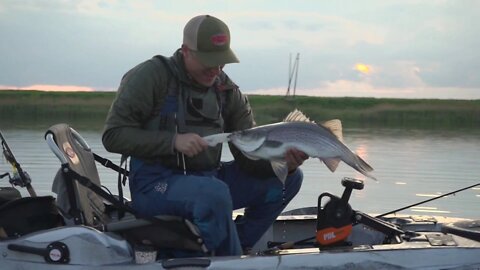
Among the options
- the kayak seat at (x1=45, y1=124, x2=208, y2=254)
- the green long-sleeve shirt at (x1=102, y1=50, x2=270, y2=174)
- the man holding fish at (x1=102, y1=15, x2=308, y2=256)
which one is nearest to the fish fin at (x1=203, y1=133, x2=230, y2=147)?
the man holding fish at (x1=102, y1=15, x2=308, y2=256)

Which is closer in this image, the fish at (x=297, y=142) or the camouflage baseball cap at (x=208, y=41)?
the fish at (x=297, y=142)

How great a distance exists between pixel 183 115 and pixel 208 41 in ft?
1.56

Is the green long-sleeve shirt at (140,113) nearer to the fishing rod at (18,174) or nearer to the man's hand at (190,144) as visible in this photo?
the man's hand at (190,144)

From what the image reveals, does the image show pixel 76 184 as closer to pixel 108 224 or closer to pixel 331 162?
pixel 108 224

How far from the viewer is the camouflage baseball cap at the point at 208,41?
14.9 feet

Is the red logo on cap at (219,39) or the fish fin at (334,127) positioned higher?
the red logo on cap at (219,39)

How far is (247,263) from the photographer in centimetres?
430

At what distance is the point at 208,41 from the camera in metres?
4.54

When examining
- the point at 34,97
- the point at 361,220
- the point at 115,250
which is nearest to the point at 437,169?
the point at 361,220

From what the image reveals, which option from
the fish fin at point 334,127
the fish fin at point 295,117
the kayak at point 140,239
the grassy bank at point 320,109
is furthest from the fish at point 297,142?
the grassy bank at point 320,109

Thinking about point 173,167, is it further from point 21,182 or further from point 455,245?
point 455,245

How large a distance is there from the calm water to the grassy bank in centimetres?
2022

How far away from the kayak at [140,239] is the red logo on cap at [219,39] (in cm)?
107

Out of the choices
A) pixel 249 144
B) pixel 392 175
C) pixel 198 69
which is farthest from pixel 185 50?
pixel 392 175
